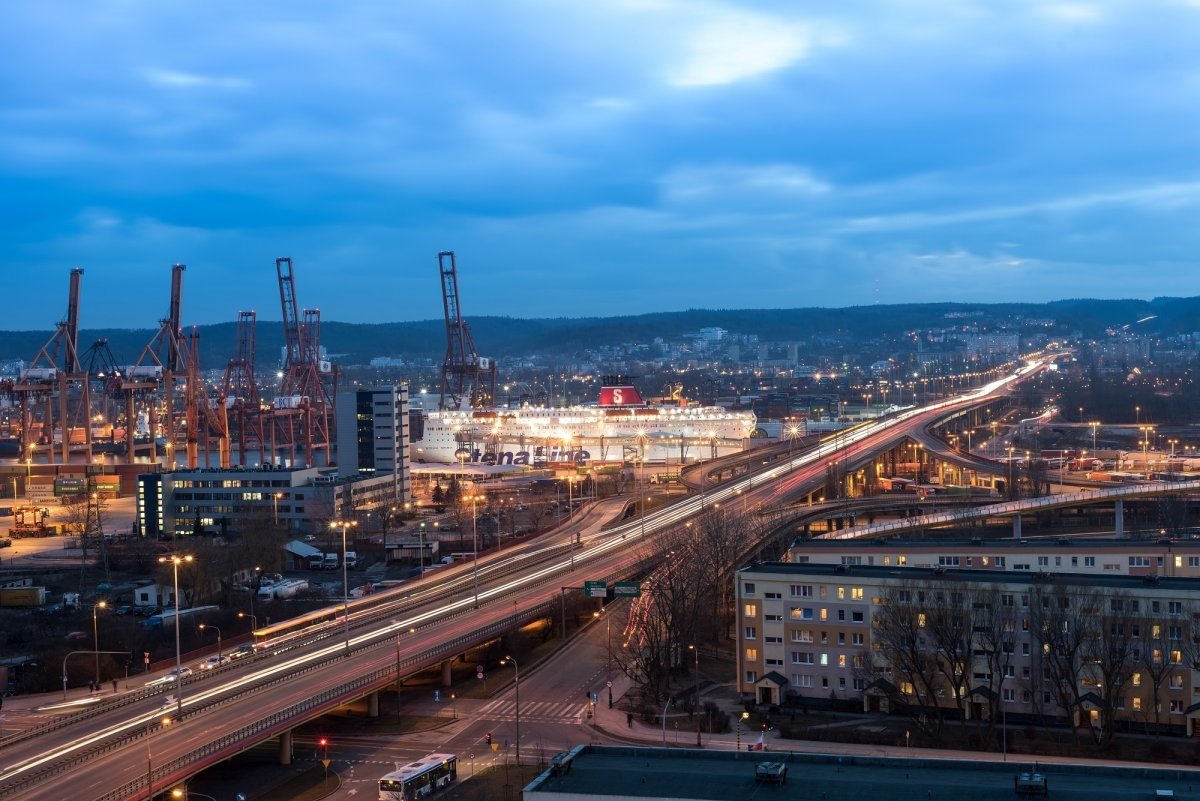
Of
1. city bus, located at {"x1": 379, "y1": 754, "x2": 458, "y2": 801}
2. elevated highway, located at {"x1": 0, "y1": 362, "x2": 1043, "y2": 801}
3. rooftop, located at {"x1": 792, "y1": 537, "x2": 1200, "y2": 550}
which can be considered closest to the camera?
elevated highway, located at {"x1": 0, "y1": 362, "x2": 1043, "y2": 801}

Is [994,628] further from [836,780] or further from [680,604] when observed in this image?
[836,780]

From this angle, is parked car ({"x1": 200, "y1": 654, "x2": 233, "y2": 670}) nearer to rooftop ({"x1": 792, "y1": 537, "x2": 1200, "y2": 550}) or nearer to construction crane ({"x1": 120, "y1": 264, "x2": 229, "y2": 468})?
rooftop ({"x1": 792, "y1": 537, "x2": 1200, "y2": 550})

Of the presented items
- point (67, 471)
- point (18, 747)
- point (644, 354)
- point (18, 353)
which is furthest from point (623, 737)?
point (644, 354)

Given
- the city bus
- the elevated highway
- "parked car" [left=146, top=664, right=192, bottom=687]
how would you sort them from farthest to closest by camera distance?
1. "parked car" [left=146, top=664, right=192, bottom=687]
2. the city bus
3. the elevated highway

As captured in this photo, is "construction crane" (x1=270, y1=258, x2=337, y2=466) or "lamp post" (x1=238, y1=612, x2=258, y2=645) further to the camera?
"construction crane" (x1=270, y1=258, x2=337, y2=466)

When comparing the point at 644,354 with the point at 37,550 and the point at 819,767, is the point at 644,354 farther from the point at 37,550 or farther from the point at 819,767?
the point at 819,767

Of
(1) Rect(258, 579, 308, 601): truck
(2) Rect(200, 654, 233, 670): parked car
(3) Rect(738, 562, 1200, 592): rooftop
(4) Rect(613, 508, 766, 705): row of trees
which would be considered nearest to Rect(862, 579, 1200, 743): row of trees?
(3) Rect(738, 562, 1200, 592): rooftop
